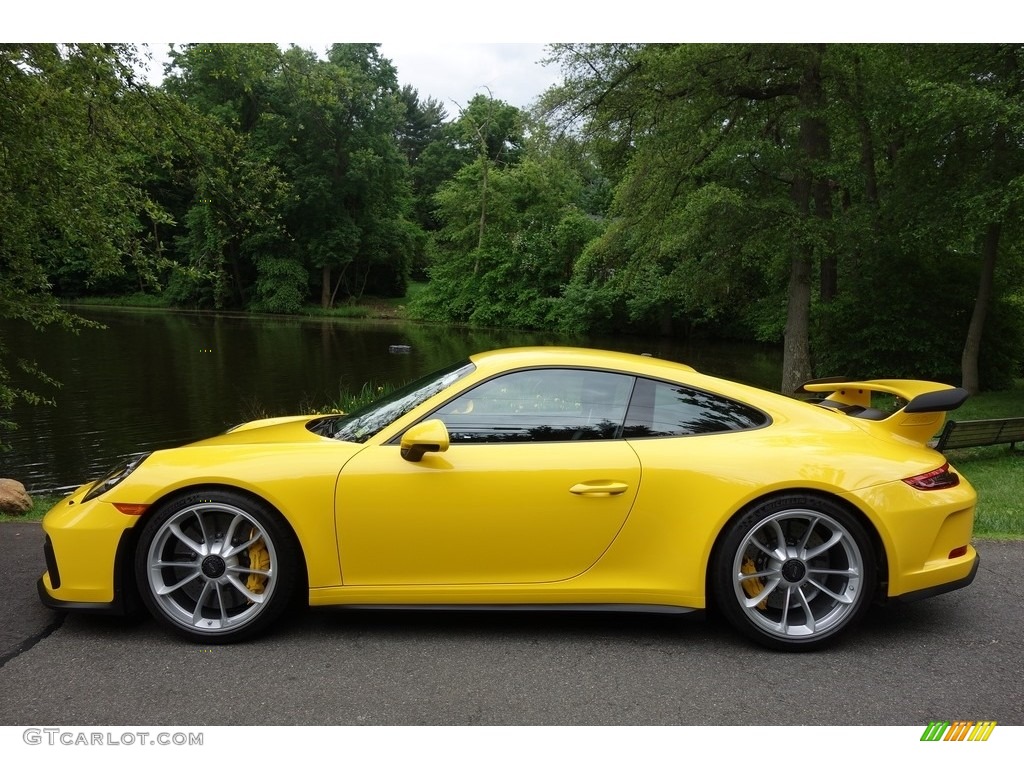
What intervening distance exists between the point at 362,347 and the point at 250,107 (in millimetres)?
30099

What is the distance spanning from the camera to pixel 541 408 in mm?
3275

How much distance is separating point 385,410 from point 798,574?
2074 millimetres

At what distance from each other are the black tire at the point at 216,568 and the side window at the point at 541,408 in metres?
0.92

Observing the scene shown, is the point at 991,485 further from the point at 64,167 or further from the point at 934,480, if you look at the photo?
the point at 64,167

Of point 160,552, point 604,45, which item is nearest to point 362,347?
point 604,45

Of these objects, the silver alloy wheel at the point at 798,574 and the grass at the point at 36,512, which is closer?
the silver alloy wheel at the point at 798,574

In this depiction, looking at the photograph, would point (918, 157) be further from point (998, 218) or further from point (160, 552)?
point (160, 552)

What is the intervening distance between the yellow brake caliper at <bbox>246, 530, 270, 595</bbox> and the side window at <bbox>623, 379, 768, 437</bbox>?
1736 millimetres

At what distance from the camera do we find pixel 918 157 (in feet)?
44.1

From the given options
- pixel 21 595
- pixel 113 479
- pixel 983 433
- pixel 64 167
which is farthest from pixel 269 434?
pixel 983 433

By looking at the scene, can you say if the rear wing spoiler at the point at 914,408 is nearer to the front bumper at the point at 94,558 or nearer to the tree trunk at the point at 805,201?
the front bumper at the point at 94,558

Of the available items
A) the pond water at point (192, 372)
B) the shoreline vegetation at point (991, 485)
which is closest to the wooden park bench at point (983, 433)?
the shoreline vegetation at point (991, 485)

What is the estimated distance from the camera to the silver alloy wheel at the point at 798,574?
308cm
